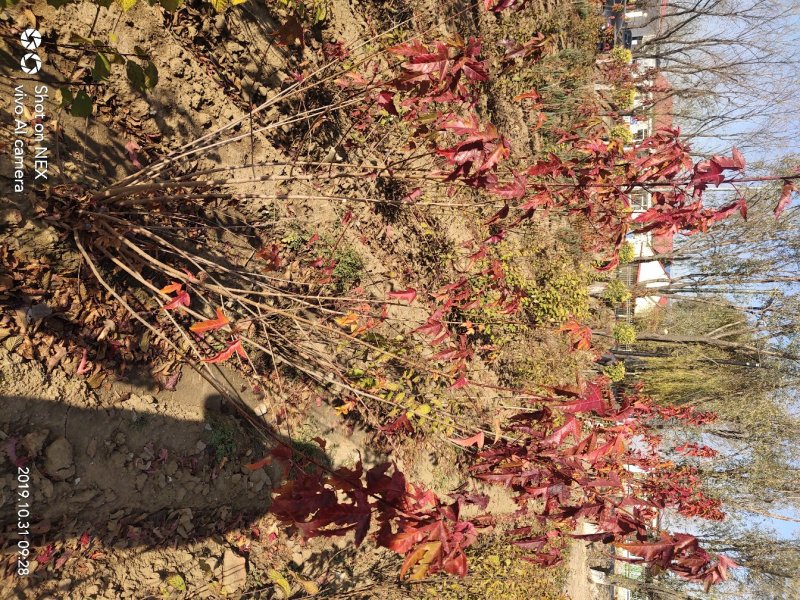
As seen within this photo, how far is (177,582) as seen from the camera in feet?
9.14

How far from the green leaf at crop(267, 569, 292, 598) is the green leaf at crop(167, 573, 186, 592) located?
0.66 metres

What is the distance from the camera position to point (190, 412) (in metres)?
2.99

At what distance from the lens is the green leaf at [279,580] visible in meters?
3.30

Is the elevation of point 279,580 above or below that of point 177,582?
below

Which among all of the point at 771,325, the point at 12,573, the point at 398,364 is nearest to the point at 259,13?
the point at 398,364

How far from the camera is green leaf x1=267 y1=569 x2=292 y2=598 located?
3.30m

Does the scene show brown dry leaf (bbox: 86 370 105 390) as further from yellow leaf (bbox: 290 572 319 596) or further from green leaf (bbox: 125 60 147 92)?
yellow leaf (bbox: 290 572 319 596)

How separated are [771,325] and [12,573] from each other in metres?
12.3

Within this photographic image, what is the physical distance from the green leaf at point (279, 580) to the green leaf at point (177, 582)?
0.66 metres

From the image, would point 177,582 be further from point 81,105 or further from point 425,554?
point 81,105

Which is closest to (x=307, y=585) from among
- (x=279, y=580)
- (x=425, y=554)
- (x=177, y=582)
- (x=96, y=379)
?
(x=279, y=580)

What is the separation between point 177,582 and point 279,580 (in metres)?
0.77

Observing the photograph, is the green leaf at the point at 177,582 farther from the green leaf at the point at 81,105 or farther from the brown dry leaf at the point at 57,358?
the green leaf at the point at 81,105

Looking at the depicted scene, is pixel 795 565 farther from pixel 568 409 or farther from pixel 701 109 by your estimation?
pixel 568 409
